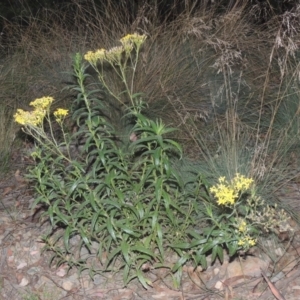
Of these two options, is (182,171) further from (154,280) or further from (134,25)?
(134,25)

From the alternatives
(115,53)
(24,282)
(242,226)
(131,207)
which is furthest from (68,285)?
(115,53)

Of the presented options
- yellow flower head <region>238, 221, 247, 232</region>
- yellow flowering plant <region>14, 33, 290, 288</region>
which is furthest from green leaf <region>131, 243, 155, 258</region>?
yellow flower head <region>238, 221, 247, 232</region>

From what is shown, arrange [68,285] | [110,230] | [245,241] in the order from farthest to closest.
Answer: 1. [68,285]
2. [110,230]
3. [245,241]

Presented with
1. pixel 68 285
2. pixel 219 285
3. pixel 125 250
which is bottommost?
pixel 219 285

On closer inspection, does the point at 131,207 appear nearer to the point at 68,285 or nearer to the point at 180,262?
the point at 180,262

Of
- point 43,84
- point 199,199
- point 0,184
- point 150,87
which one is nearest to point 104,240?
point 199,199

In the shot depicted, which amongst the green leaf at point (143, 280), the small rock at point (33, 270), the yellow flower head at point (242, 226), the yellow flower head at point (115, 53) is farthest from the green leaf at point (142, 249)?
the yellow flower head at point (115, 53)

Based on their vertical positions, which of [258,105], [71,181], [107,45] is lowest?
[258,105]

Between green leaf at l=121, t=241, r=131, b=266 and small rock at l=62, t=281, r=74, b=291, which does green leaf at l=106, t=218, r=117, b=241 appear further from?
small rock at l=62, t=281, r=74, b=291

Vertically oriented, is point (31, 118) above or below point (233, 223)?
above

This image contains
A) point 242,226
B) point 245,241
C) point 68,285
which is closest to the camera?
point 242,226

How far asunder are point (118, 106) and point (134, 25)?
40.4 inches

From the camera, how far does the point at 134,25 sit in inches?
239

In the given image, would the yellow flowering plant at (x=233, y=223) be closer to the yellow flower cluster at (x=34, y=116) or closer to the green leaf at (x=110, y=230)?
the green leaf at (x=110, y=230)
